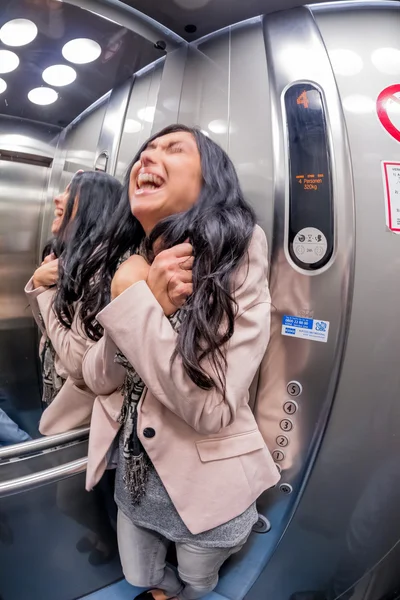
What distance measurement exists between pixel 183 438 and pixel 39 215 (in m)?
0.67

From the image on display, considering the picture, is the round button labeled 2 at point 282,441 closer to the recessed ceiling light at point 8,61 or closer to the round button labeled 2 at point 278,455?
the round button labeled 2 at point 278,455

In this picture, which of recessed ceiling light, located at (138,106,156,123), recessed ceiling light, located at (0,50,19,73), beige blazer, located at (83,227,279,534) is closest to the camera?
beige blazer, located at (83,227,279,534)

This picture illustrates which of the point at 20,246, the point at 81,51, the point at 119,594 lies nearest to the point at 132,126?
the point at 81,51

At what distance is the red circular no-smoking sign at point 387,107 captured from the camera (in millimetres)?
1021

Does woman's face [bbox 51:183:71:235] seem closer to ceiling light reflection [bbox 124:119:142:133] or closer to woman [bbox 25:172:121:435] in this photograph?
woman [bbox 25:172:121:435]

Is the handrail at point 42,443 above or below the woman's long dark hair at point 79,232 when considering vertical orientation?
below

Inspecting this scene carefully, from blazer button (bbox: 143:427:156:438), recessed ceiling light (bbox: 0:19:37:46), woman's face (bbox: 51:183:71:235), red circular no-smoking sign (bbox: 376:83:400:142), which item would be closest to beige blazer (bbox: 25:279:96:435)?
woman's face (bbox: 51:183:71:235)

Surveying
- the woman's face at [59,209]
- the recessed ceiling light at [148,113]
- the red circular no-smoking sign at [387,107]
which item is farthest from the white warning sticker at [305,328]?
the recessed ceiling light at [148,113]

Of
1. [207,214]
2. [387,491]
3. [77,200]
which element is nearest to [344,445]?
[387,491]

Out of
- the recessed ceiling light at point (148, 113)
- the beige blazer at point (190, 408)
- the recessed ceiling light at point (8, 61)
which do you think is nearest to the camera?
the beige blazer at point (190, 408)

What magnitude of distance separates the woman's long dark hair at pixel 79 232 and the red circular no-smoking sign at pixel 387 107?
72 centimetres

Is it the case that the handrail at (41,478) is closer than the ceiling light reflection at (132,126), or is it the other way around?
the handrail at (41,478)

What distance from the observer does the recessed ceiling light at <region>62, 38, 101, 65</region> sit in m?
1.09

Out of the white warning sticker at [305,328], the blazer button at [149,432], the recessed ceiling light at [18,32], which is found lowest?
the blazer button at [149,432]
